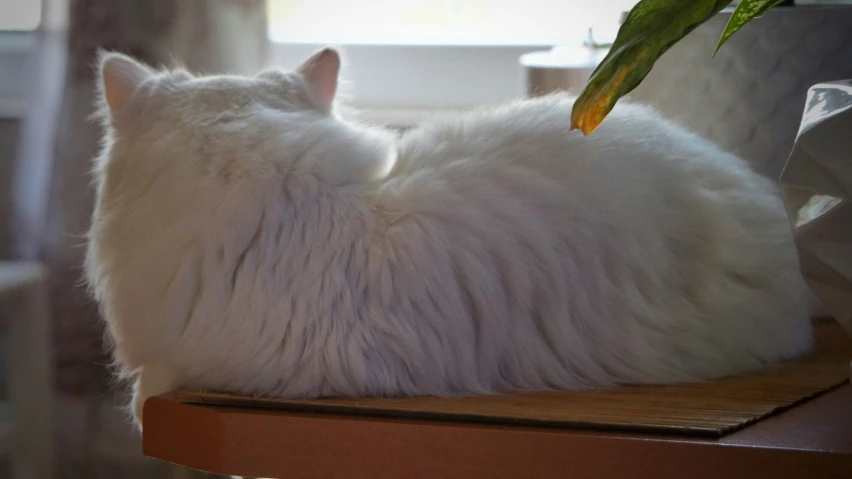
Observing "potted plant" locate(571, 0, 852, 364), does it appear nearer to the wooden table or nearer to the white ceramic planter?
the white ceramic planter

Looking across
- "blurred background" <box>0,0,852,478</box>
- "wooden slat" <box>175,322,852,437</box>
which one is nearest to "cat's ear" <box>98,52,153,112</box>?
"wooden slat" <box>175,322,852,437</box>

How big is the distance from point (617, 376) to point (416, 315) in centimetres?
19

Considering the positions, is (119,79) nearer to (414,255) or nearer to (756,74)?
(414,255)

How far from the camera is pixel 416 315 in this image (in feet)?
2.48

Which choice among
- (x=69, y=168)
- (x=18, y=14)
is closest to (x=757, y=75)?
(x=69, y=168)

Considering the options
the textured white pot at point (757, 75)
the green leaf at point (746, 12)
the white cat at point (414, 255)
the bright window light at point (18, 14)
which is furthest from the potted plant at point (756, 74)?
the bright window light at point (18, 14)

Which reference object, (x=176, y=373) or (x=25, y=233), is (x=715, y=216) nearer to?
(x=176, y=373)

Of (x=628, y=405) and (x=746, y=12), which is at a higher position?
(x=746, y=12)

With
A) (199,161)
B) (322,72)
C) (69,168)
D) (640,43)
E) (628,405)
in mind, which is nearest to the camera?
(640,43)

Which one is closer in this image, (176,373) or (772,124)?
(176,373)

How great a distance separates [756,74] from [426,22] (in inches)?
30.2

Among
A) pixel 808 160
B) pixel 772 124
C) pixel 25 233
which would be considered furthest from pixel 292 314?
pixel 25 233

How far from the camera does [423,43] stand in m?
1.63

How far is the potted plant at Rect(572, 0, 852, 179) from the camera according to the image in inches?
38.1
